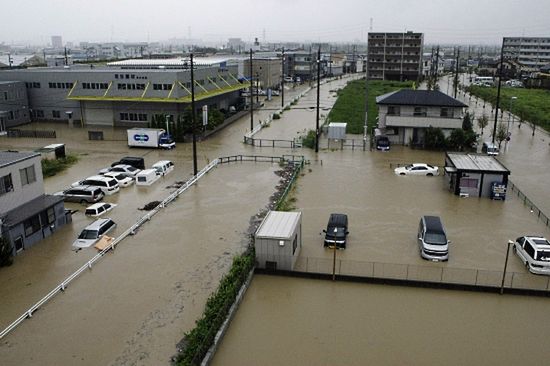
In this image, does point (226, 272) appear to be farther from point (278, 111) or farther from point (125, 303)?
point (278, 111)

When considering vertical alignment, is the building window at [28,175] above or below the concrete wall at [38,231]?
above

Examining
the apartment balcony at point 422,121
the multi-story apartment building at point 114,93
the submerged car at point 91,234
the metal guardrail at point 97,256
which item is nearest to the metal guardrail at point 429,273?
the metal guardrail at point 97,256

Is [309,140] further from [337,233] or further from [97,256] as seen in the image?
[97,256]

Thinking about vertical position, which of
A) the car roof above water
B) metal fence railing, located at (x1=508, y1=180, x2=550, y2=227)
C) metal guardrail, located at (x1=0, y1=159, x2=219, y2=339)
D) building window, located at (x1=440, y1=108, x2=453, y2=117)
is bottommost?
metal fence railing, located at (x1=508, y1=180, x2=550, y2=227)

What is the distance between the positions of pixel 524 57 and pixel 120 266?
10880 centimetres

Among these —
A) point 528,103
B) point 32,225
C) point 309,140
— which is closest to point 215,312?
point 32,225

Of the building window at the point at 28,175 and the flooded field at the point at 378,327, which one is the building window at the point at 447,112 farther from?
the building window at the point at 28,175

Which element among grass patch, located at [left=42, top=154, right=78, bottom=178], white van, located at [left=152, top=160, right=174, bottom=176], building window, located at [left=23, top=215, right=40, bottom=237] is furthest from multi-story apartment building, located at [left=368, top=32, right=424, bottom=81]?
building window, located at [left=23, top=215, right=40, bottom=237]

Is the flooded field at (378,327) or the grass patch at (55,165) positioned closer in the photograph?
the flooded field at (378,327)

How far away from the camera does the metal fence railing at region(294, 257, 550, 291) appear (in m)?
12.5

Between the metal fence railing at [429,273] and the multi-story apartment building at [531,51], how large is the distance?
96615mm

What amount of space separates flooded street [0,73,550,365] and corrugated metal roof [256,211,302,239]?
1.15 meters

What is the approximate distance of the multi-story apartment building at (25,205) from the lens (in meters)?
14.4

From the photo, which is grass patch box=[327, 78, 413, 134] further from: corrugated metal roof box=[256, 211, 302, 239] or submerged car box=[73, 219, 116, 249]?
submerged car box=[73, 219, 116, 249]
